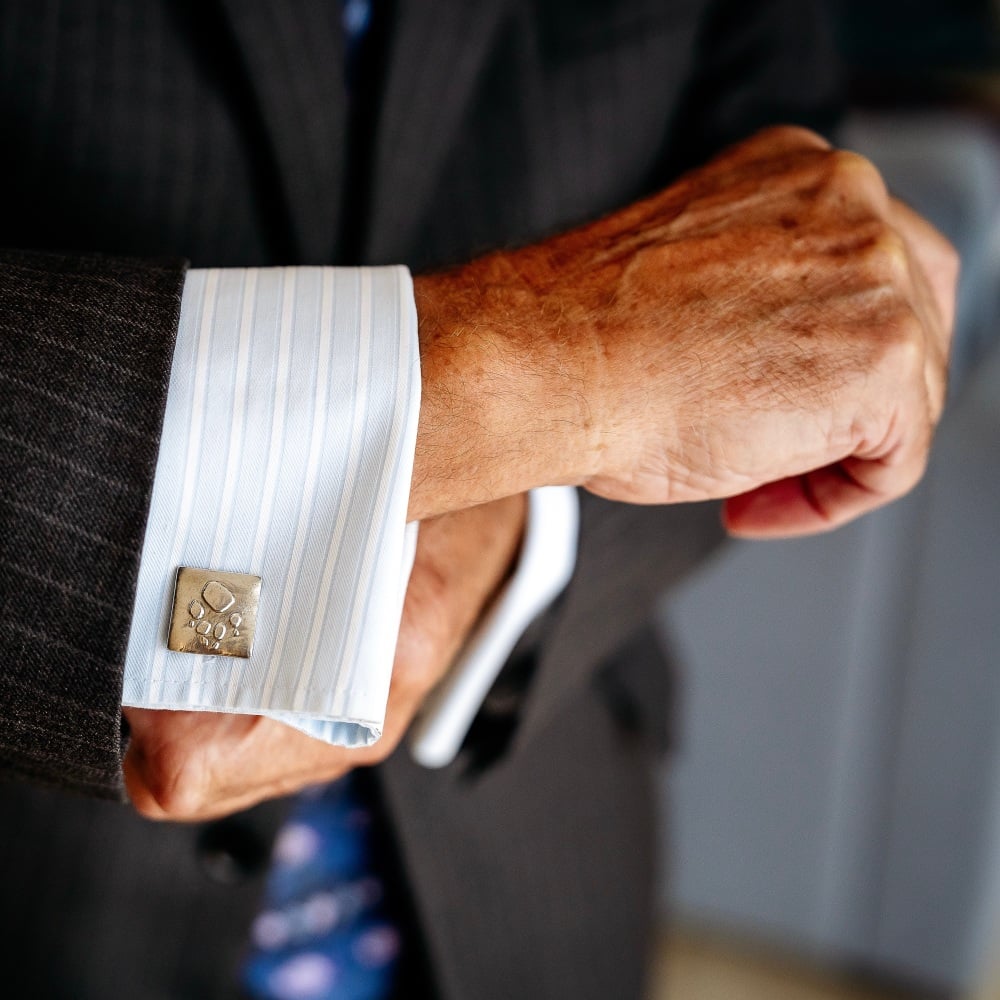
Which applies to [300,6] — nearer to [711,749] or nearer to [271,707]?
[271,707]

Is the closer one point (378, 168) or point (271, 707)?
point (271, 707)

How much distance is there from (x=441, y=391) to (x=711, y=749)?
1.18 meters

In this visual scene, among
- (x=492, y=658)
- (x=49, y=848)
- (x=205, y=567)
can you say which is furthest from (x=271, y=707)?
(x=49, y=848)

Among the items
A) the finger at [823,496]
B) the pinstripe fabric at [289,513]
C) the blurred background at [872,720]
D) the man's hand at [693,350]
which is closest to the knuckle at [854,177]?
the man's hand at [693,350]

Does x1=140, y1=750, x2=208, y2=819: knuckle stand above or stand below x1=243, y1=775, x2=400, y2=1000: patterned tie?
above

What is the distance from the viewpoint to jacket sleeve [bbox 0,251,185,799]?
0.36 m

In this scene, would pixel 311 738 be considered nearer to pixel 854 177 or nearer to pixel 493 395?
pixel 493 395

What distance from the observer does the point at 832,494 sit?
51cm

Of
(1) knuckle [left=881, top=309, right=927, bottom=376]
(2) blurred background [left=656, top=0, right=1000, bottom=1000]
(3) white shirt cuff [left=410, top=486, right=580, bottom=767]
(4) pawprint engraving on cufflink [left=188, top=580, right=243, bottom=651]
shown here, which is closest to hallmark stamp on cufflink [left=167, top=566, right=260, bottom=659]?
(4) pawprint engraving on cufflink [left=188, top=580, right=243, bottom=651]

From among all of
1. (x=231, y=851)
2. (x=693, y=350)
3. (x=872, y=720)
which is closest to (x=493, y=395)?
(x=693, y=350)

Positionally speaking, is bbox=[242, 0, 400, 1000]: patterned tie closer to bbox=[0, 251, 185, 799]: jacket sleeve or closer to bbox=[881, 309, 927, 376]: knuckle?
bbox=[0, 251, 185, 799]: jacket sleeve

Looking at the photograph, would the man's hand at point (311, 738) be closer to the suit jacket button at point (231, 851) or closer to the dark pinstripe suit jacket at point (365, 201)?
the dark pinstripe suit jacket at point (365, 201)

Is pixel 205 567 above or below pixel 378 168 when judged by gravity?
below

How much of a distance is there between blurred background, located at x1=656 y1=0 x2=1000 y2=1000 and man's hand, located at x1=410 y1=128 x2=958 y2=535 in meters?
0.84
